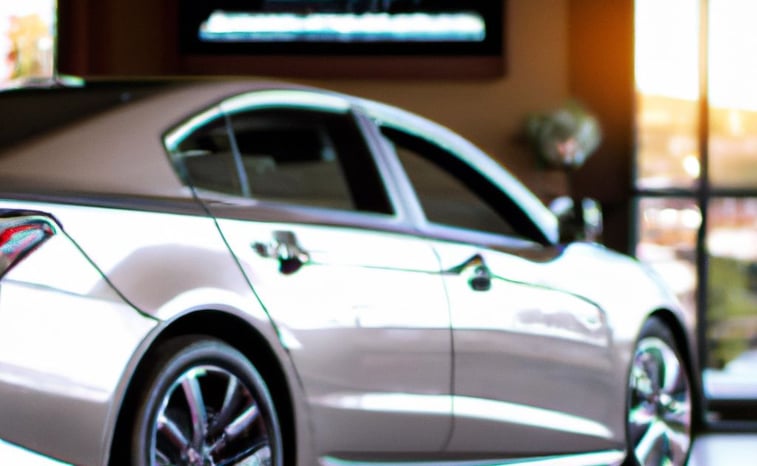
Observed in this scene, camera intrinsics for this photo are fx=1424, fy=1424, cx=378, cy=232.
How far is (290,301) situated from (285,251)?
113 mm

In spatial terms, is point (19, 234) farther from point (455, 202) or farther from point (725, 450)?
point (725, 450)

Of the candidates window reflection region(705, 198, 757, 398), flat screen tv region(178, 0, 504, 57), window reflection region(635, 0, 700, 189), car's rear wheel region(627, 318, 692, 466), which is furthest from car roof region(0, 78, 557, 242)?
window reflection region(705, 198, 757, 398)

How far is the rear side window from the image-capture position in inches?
129

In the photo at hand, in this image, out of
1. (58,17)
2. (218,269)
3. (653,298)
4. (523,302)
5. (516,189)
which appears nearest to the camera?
(218,269)

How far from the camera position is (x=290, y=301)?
10.3 feet

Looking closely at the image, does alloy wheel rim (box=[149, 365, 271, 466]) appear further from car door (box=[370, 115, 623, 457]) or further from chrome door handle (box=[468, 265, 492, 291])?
chrome door handle (box=[468, 265, 492, 291])

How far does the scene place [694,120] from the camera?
26.0 ft

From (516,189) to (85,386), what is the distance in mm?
1934

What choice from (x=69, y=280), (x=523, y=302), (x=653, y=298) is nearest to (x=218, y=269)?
(x=69, y=280)

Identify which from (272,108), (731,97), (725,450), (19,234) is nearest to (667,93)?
(731,97)

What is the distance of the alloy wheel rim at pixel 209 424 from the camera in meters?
2.85

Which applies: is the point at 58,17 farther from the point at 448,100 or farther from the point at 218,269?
the point at 218,269

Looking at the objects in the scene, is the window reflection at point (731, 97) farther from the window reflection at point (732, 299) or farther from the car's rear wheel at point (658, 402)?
the car's rear wheel at point (658, 402)

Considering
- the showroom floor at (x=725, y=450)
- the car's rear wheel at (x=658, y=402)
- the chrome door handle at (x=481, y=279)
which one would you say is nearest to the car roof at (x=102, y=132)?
the chrome door handle at (x=481, y=279)
